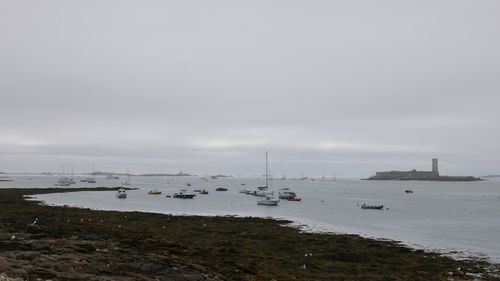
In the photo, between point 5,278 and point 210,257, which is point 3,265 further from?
point 210,257

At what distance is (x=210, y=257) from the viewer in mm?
26688

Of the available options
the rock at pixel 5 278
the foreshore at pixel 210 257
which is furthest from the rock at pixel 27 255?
the rock at pixel 5 278

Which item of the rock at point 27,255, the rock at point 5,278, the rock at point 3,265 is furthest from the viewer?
the rock at point 27,255

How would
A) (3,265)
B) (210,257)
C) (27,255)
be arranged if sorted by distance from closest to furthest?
(3,265), (27,255), (210,257)

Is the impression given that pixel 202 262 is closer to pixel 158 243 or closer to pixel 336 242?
pixel 158 243

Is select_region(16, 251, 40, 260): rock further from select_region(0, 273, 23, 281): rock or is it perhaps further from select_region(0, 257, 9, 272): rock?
select_region(0, 273, 23, 281): rock

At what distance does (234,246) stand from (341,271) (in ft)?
30.8

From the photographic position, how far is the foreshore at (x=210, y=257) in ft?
61.4

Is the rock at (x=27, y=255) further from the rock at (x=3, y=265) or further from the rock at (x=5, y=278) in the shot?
the rock at (x=5, y=278)

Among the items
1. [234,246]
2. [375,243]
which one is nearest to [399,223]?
[375,243]

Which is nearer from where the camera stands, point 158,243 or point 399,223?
point 158,243

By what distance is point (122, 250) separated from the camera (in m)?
23.7

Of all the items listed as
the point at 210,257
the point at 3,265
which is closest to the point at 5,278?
the point at 3,265

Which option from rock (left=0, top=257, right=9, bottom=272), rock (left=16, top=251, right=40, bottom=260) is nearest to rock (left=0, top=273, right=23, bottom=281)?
rock (left=0, top=257, right=9, bottom=272)
